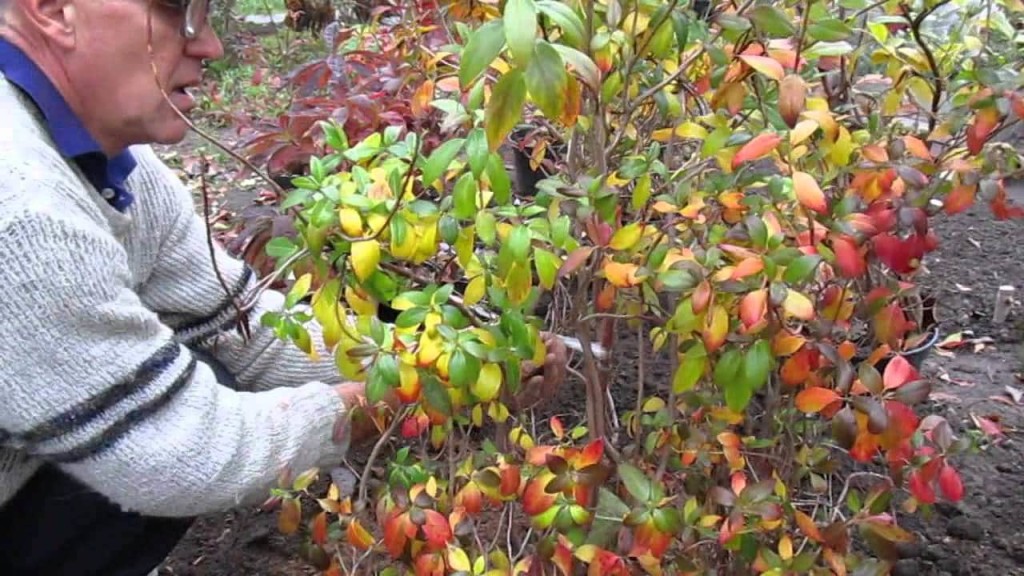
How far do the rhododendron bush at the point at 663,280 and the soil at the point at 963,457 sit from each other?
0.56 m

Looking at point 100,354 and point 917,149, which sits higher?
point 917,149

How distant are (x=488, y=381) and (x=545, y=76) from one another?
17.8 inches

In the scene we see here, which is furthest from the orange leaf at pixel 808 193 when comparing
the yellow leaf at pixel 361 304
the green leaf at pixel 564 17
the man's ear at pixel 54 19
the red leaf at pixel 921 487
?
the man's ear at pixel 54 19

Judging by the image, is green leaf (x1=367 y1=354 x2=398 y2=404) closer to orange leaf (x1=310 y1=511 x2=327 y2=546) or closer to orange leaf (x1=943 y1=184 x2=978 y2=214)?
orange leaf (x1=310 y1=511 x2=327 y2=546)

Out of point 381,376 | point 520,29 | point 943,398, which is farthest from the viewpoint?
point 943,398

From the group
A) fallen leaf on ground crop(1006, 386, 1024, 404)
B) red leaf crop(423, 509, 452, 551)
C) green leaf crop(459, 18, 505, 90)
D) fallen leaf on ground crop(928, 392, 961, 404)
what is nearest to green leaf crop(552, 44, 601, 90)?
green leaf crop(459, 18, 505, 90)

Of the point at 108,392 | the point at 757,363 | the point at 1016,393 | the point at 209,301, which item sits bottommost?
the point at 1016,393

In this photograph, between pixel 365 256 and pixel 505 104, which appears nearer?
pixel 505 104

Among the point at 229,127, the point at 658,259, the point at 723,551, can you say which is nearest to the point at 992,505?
the point at 723,551

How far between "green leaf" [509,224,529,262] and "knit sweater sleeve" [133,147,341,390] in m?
0.77

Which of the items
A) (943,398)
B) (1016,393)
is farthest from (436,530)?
(1016,393)

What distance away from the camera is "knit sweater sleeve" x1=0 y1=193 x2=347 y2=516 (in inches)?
53.0

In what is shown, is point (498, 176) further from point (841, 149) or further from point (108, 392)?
point (108, 392)

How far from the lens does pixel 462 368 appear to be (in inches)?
47.9
